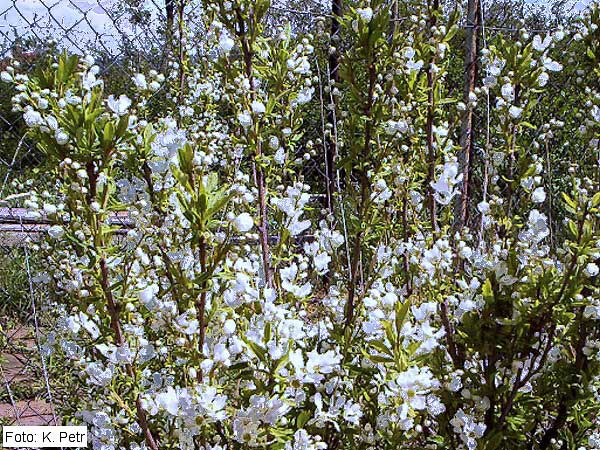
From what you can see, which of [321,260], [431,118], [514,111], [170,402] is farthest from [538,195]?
[170,402]

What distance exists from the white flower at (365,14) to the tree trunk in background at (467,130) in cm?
85

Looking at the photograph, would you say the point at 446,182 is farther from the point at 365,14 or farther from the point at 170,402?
the point at 170,402

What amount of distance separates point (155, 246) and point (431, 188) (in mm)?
702

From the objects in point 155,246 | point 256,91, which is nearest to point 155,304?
point 155,246

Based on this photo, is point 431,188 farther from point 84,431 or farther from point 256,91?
point 84,431

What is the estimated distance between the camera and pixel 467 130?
7.71 feet

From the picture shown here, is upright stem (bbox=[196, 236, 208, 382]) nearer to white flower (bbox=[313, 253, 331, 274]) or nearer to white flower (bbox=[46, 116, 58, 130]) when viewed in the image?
white flower (bbox=[46, 116, 58, 130])

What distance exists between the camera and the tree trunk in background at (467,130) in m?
2.28

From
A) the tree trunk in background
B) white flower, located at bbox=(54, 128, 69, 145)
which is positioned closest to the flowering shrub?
white flower, located at bbox=(54, 128, 69, 145)

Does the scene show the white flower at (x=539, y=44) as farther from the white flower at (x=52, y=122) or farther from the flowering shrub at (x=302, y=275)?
the white flower at (x=52, y=122)

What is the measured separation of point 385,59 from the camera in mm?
1538

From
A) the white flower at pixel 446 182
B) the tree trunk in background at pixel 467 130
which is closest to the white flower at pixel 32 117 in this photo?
the white flower at pixel 446 182

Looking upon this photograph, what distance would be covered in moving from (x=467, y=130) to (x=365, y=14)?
100 centimetres

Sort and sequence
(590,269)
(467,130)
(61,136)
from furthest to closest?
1. (467,130)
2. (590,269)
3. (61,136)
